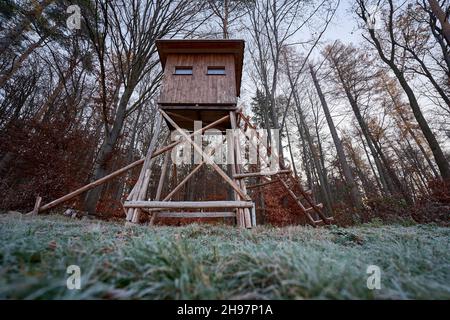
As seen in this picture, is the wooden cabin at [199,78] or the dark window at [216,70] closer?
the wooden cabin at [199,78]

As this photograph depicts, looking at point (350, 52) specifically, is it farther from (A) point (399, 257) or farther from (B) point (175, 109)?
(A) point (399, 257)

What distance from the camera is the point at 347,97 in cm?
1426

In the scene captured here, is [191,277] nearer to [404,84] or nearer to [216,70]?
[216,70]

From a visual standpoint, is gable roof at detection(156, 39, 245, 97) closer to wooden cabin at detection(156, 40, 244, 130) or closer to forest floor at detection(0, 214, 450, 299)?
wooden cabin at detection(156, 40, 244, 130)

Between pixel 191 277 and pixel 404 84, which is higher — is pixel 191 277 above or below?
below

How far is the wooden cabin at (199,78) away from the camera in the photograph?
6.34m

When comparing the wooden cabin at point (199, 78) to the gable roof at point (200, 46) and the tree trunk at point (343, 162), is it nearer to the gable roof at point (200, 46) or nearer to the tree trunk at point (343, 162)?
the gable roof at point (200, 46)

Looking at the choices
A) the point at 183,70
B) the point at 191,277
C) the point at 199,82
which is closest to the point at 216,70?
the point at 199,82

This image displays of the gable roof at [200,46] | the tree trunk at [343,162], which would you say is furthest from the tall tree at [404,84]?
the gable roof at [200,46]

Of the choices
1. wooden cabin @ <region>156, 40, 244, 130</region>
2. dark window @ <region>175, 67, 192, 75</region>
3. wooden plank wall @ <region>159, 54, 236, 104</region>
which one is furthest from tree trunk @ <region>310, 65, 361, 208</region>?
dark window @ <region>175, 67, 192, 75</region>

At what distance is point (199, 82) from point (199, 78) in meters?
0.18

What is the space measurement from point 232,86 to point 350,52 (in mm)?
12680

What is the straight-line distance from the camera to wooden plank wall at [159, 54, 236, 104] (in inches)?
251

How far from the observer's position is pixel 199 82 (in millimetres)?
6621
